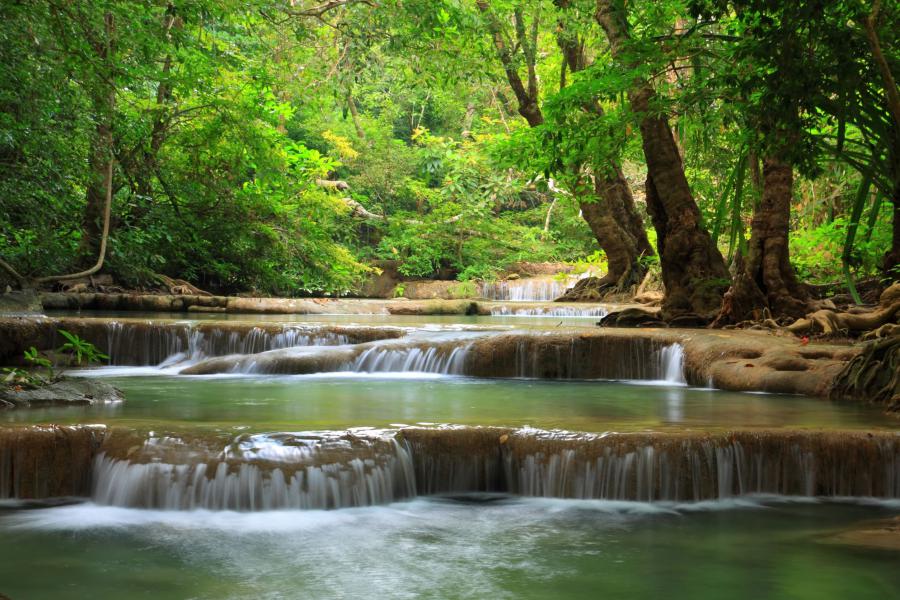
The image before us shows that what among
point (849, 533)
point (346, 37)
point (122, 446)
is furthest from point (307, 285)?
point (849, 533)

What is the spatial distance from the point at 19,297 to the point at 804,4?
10954mm

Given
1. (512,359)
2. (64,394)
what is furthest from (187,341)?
(512,359)

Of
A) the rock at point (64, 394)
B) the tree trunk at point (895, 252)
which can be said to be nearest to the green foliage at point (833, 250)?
the tree trunk at point (895, 252)

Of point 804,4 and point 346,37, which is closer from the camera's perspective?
point 804,4

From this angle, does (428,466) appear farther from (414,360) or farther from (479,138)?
(479,138)

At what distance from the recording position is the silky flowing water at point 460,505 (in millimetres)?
3910

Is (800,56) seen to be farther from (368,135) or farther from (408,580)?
(368,135)

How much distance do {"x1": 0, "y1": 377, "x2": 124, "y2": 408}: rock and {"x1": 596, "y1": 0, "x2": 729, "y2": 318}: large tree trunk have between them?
7.58m

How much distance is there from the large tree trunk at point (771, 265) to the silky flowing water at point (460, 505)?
4061 millimetres

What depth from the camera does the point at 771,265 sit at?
10.7m

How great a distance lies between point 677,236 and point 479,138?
13.8 meters

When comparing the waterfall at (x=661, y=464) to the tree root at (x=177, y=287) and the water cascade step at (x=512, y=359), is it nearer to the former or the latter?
the water cascade step at (x=512, y=359)

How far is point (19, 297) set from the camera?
12.2 meters

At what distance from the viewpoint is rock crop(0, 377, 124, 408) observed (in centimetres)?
663
